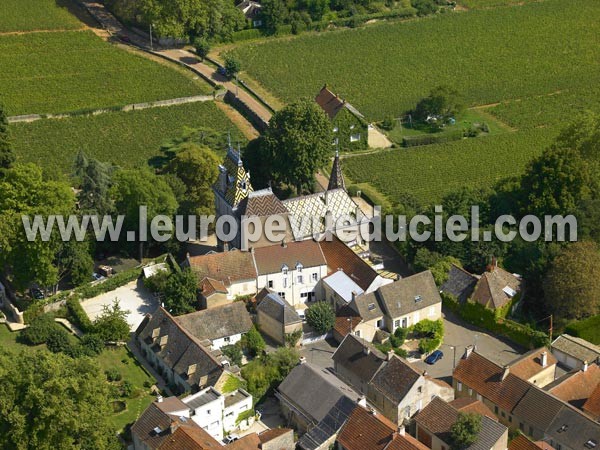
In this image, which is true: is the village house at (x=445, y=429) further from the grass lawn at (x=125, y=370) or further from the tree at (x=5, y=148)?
the tree at (x=5, y=148)

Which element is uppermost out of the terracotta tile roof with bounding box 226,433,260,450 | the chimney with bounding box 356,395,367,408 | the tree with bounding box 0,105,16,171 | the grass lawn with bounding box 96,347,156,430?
the tree with bounding box 0,105,16,171

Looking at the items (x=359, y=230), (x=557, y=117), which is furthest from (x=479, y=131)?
(x=359, y=230)

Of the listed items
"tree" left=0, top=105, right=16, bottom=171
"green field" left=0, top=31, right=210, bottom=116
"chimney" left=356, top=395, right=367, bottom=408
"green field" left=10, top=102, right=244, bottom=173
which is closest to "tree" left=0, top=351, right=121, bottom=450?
"chimney" left=356, top=395, right=367, bottom=408

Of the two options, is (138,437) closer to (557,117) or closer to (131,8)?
(557,117)

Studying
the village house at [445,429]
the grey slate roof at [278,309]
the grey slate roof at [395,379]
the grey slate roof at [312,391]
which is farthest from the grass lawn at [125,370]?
the village house at [445,429]

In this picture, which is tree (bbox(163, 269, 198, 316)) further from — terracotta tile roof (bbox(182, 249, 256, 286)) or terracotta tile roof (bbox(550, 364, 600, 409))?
terracotta tile roof (bbox(550, 364, 600, 409))

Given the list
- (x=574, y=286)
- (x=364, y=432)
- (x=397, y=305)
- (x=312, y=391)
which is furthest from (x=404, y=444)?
(x=574, y=286)
